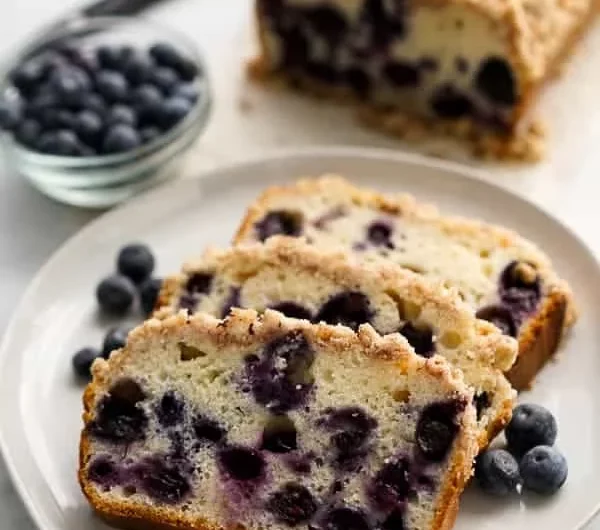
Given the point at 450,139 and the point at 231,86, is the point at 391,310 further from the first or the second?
the point at 231,86

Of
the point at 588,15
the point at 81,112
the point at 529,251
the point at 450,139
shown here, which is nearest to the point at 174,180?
the point at 81,112

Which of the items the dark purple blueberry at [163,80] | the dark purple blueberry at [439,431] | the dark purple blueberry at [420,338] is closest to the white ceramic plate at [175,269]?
the dark purple blueberry at [439,431]

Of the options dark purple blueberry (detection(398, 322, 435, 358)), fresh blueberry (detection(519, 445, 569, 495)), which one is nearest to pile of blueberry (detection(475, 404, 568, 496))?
fresh blueberry (detection(519, 445, 569, 495))

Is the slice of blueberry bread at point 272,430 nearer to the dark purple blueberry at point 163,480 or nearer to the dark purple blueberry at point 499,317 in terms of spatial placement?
the dark purple blueberry at point 163,480

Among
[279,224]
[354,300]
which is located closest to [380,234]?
[279,224]

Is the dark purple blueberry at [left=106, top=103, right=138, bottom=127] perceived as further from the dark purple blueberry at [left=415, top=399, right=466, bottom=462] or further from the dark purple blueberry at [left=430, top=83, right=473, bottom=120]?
the dark purple blueberry at [left=415, top=399, right=466, bottom=462]
